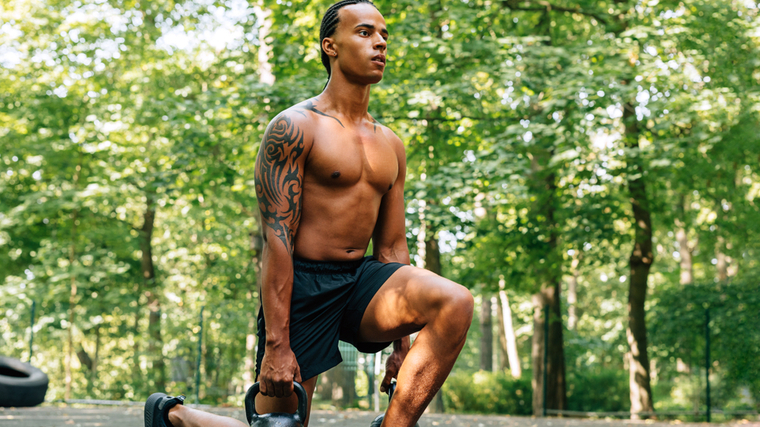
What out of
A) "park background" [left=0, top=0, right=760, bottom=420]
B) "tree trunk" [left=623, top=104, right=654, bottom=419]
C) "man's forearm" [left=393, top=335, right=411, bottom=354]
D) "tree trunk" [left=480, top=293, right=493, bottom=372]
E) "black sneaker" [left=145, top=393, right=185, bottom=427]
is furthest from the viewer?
"tree trunk" [left=480, top=293, right=493, bottom=372]

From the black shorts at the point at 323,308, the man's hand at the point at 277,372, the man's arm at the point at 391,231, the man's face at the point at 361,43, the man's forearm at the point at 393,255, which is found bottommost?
the man's hand at the point at 277,372

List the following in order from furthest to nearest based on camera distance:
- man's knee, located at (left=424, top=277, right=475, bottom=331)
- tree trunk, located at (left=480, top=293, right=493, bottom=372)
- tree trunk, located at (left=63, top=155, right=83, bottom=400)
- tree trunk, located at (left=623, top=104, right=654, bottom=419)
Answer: tree trunk, located at (left=480, top=293, right=493, bottom=372) < tree trunk, located at (left=63, top=155, right=83, bottom=400) < tree trunk, located at (left=623, top=104, right=654, bottom=419) < man's knee, located at (left=424, top=277, right=475, bottom=331)

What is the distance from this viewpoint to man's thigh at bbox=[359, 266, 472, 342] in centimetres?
212

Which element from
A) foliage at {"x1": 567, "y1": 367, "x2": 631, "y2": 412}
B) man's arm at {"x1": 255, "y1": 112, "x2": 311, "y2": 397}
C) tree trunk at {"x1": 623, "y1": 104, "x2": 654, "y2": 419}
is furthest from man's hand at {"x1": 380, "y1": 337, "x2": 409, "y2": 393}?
foliage at {"x1": 567, "y1": 367, "x2": 631, "y2": 412}

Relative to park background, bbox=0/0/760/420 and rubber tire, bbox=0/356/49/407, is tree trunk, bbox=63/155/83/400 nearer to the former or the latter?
park background, bbox=0/0/760/420

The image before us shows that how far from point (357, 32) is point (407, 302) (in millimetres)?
1127

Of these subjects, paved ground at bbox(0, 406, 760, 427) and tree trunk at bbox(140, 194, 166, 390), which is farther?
tree trunk at bbox(140, 194, 166, 390)

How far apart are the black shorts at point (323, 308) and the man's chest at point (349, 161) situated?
34 centimetres

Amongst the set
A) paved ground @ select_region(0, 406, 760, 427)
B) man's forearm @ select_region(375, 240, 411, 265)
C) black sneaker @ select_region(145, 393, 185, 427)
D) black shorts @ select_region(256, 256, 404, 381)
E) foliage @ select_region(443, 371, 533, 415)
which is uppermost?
man's forearm @ select_region(375, 240, 411, 265)

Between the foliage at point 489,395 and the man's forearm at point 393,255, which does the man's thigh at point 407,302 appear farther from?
the foliage at point 489,395

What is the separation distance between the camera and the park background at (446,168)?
352 inches

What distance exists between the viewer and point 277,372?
229 centimetres

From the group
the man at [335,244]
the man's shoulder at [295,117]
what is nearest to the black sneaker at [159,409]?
the man at [335,244]

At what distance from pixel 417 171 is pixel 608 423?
524 centimetres
